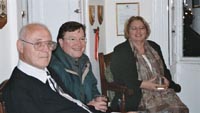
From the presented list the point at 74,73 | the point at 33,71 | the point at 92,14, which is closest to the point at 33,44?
the point at 33,71

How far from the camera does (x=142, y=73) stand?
10.8ft

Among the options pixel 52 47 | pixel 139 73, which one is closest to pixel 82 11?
pixel 139 73

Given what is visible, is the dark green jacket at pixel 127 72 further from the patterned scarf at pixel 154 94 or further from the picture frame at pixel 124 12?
the picture frame at pixel 124 12

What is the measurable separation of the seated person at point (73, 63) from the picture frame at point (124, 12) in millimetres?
1528

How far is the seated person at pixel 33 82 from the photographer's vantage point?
1.89m

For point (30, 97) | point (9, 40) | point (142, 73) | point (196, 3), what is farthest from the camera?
point (196, 3)

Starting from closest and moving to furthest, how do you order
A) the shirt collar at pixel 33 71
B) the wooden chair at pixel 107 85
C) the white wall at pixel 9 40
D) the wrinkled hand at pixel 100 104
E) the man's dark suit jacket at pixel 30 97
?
the man's dark suit jacket at pixel 30 97, the shirt collar at pixel 33 71, the wrinkled hand at pixel 100 104, the white wall at pixel 9 40, the wooden chair at pixel 107 85

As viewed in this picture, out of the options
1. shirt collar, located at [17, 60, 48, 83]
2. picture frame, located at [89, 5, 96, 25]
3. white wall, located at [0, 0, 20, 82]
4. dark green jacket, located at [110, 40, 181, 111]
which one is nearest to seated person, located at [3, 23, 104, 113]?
shirt collar, located at [17, 60, 48, 83]

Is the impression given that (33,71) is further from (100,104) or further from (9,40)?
(9,40)

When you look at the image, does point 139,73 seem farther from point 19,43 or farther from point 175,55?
point 19,43

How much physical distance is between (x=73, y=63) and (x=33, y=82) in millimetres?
630

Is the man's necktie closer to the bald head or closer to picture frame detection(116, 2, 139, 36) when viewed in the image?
the bald head

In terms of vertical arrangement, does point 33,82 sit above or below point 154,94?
above

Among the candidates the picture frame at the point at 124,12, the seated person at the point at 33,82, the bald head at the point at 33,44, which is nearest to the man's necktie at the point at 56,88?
the seated person at the point at 33,82
